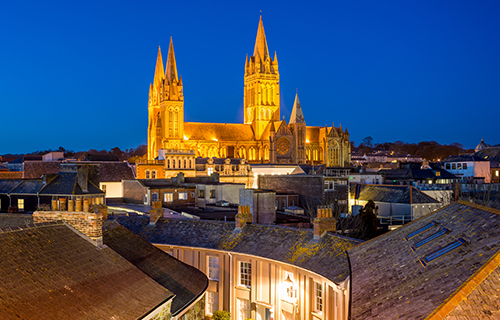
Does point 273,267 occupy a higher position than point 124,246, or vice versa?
point 124,246

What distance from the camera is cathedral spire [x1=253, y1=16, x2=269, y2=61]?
136000mm

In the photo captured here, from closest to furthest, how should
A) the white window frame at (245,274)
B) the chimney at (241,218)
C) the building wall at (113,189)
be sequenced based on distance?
the white window frame at (245,274) → the chimney at (241,218) → the building wall at (113,189)

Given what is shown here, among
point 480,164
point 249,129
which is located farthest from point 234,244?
point 249,129

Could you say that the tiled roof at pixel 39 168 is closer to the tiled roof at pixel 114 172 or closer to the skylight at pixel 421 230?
the tiled roof at pixel 114 172

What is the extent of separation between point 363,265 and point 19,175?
65.6m

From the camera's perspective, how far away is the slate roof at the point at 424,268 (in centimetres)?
970

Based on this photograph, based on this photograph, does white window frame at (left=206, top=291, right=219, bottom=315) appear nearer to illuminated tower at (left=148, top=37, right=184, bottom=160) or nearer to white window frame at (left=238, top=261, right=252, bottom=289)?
white window frame at (left=238, top=261, right=252, bottom=289)

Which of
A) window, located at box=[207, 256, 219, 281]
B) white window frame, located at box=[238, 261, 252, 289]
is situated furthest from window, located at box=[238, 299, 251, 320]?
window, located at box=[207, 256, 219, 281]

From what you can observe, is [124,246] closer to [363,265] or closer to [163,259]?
[163,259]

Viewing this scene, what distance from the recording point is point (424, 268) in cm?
1162

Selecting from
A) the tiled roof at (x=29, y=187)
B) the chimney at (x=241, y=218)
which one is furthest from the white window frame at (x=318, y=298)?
the tiled roof at (x=29, y=187)

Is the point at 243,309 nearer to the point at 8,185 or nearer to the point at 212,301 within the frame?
the point at 212,301

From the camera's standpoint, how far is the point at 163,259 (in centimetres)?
1798

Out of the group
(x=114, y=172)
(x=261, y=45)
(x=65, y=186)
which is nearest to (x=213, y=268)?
(x=65, y=186)
